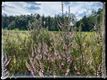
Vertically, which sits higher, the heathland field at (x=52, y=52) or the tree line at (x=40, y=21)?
the tree line at (x=40, y=21)

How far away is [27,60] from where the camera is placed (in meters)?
2.96

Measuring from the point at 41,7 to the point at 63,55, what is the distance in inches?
18.9

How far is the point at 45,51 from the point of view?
116 inches

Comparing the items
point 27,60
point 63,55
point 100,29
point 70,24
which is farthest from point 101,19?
point 27,60

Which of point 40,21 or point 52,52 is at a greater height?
point 40,21

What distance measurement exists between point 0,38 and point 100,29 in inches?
35.9

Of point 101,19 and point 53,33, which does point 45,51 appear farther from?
point 101,19

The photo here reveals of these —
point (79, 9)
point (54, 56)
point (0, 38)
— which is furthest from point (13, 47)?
point (79, 9)

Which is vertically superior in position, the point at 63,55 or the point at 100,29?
the point at 100,29

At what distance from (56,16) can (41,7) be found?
159mm

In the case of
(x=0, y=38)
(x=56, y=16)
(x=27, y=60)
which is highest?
(x=56, y=16)

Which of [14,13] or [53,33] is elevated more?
[14,13]

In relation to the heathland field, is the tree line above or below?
above

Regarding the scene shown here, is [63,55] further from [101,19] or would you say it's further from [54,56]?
[101,19]
